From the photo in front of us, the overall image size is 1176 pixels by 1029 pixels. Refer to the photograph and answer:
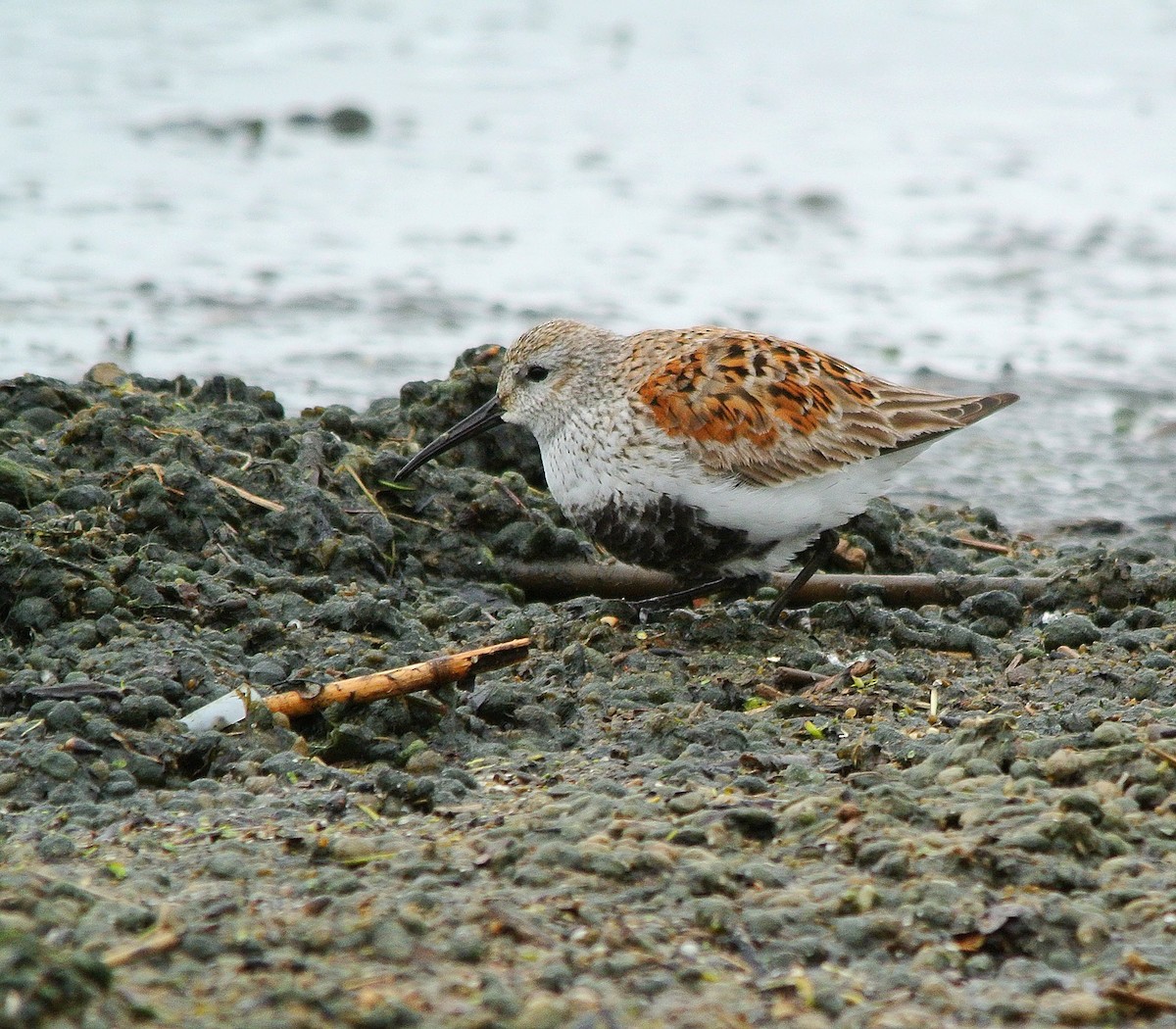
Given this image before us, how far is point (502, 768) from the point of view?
175 inches

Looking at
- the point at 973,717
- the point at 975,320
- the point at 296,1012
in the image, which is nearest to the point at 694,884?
the point at 296,1012

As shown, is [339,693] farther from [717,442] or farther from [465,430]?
[465,430]

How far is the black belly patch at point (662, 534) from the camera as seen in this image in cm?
561

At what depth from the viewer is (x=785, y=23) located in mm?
17906

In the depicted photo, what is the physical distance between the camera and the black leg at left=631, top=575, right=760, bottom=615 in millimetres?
5828

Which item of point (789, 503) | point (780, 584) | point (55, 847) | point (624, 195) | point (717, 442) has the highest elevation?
point (624, 195)

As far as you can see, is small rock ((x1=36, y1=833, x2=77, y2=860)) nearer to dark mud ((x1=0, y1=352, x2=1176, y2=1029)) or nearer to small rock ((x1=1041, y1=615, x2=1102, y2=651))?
dark mud ((x1=0, y1=352, x2=1176, y2=1029))

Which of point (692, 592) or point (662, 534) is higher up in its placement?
point (662, 534)

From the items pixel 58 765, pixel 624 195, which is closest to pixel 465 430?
pixel 58 765

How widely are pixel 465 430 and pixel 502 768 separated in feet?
7.24

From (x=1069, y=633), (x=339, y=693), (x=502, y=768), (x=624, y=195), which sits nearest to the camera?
(x=502, y=768)

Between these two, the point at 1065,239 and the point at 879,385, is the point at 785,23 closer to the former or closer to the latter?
the point at 1065,239

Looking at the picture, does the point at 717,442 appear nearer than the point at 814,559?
Yes

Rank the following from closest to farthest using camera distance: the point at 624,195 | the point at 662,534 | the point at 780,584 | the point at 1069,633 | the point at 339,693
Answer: the point at 339,693
the point at 1069,633
the point at 662,534
the point at 780,584
the point at 624,195
